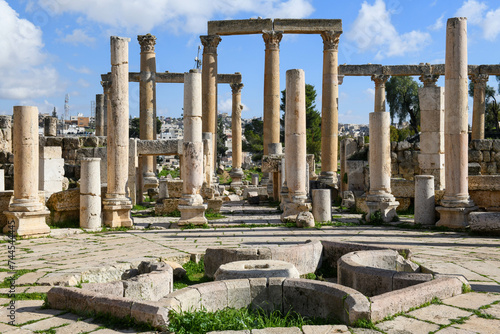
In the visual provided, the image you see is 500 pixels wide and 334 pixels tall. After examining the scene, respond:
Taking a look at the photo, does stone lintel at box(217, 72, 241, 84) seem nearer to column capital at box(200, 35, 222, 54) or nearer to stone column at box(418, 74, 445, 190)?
column capital at box(200, 35, 222, 54)

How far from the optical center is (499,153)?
837 inches

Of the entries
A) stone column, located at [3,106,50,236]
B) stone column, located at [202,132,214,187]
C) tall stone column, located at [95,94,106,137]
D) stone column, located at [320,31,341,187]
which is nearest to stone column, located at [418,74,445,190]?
stone column, located at [320,31,341,187]

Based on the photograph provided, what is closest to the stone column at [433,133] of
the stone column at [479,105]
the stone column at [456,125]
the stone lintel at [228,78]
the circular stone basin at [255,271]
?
the stone column at [456,125]

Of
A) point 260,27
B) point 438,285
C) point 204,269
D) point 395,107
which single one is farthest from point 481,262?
point 395,107

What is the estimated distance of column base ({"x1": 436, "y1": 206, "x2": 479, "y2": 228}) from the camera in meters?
13.0

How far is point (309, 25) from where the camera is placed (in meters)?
24.5

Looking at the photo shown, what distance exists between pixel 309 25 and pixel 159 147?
9490mm

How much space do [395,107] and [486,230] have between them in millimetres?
50624

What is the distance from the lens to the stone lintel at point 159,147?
66.9 feet

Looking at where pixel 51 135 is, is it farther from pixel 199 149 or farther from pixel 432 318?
pixel 432 318

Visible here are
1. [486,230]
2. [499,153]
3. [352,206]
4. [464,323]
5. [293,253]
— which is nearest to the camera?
[464,323]

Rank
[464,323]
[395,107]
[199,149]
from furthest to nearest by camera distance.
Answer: [395,107]
[199,149]
[464,323]

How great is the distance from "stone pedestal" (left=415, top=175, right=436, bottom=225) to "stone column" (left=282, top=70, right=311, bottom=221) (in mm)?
3027

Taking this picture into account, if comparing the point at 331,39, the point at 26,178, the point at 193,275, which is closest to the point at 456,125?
the point at 193,275
